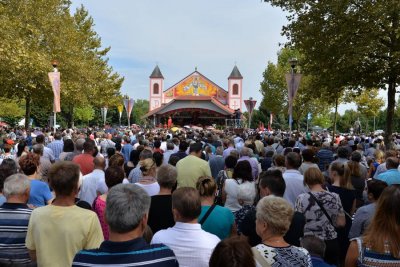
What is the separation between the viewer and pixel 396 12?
16.2m

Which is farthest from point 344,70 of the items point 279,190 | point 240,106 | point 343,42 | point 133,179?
point 240,106

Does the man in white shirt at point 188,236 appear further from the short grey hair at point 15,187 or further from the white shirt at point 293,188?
the white shirt at point 293,188

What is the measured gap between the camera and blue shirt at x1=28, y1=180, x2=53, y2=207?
554 cm

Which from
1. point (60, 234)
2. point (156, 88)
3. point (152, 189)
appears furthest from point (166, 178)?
point (156, 88)

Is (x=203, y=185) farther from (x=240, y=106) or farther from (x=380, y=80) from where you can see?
(x=240, y=106)

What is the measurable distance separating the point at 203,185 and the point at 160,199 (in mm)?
648

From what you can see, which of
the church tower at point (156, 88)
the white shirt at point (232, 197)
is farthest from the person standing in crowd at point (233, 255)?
the church tower at point (156, 88)

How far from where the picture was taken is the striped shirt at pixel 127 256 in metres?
2.77

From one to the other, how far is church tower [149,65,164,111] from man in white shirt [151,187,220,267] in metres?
73.9

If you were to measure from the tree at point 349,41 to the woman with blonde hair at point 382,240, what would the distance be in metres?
13.9

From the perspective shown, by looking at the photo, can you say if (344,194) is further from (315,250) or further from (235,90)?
(235,90)

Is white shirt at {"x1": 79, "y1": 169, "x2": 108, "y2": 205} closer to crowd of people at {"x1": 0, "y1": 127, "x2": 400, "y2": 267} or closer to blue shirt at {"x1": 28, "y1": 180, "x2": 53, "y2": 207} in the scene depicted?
crowd of people at {"x1": 0, "y1": 127, "x2": 400, "y2": 267}

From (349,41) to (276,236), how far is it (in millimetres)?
15653

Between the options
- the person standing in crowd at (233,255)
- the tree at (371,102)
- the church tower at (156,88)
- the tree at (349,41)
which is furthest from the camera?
the church tower at (156,88)
